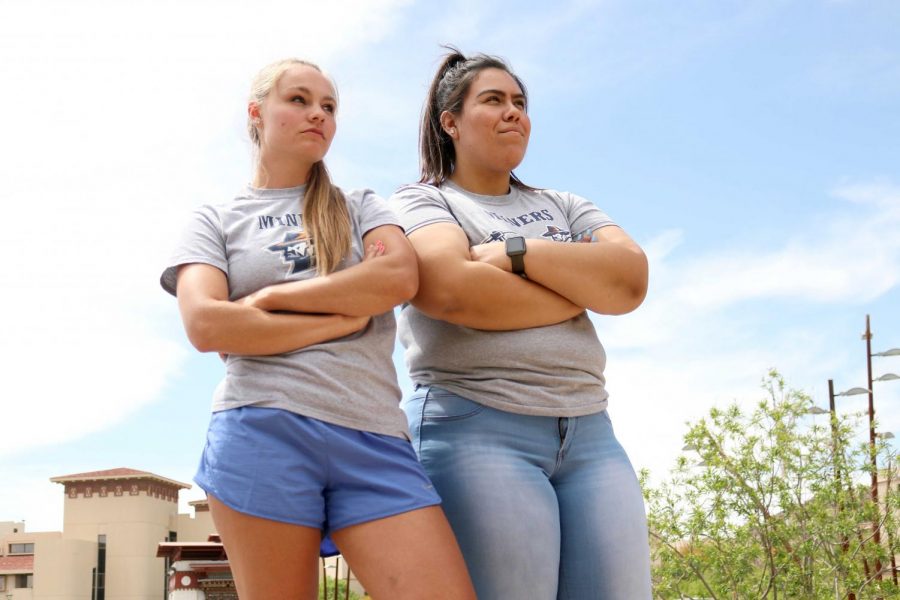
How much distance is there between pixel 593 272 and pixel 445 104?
681mm

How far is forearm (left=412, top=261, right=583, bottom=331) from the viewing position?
83.0 inches

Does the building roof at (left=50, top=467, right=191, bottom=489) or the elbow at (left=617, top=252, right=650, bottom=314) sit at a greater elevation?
the building roof at (left=50, top=467, right=191, bottom=489)

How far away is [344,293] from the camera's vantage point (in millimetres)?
1947

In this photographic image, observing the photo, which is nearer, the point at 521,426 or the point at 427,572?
the point at 427,572

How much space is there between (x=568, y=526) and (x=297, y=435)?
2.22ft

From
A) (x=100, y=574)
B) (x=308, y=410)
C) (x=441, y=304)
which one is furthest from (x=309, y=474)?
(x=100, y=574)

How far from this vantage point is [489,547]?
2018 millimetres

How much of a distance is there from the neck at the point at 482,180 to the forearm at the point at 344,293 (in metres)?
0.55

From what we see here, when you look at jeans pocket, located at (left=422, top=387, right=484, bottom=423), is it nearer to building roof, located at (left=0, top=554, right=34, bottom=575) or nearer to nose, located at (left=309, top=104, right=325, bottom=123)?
nose, located at (left=309, top=104, right=325, bottom=123)

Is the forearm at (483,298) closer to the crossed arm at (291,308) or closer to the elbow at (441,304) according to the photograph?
the elbow at (441,304)

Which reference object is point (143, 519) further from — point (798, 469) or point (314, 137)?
point (314, 137)

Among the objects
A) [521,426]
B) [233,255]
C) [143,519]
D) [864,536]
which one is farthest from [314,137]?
[143,519]

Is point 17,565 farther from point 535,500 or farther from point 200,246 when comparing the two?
point 535,500

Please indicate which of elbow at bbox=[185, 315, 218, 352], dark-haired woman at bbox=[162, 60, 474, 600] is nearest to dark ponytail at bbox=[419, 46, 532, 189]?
dark-haired woman at bbox=[162, 60, 474, 600]
